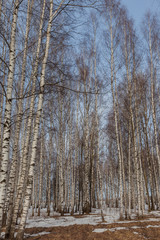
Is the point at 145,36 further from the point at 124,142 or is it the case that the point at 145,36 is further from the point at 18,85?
the point at 124,142

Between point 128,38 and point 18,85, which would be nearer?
point 18,85

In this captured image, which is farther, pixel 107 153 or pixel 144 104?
pixel 107 153

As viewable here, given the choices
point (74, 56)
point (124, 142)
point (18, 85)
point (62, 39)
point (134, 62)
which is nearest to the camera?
point (62, 39)

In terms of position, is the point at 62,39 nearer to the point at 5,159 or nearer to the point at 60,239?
the point at 5,159

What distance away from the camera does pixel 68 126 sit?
45.9ft

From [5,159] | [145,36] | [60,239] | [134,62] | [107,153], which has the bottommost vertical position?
[60,239]

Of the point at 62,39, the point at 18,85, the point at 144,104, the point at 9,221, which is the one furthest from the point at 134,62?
the point at 9,221

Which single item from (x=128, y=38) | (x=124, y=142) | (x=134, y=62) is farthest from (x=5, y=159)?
(x=124, y=142)

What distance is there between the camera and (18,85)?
9.90m

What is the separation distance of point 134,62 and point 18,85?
6527 millimetres

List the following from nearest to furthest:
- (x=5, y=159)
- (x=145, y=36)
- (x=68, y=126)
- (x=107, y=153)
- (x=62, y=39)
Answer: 1. (x=5, y=159)
2. (x=62, y=39)
3. (x=145, y=36)
4. (x=68, y=126)
5. (x=107, y=153)

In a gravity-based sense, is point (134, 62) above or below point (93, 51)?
below

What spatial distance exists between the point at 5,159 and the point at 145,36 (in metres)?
11.0

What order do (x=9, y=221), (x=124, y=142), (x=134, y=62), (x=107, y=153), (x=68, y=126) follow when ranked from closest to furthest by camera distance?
(x=9, y=221) → (x=134, y=62) → (x=68, y=126) → (x=124, y=142) → (x=107, y=153)
